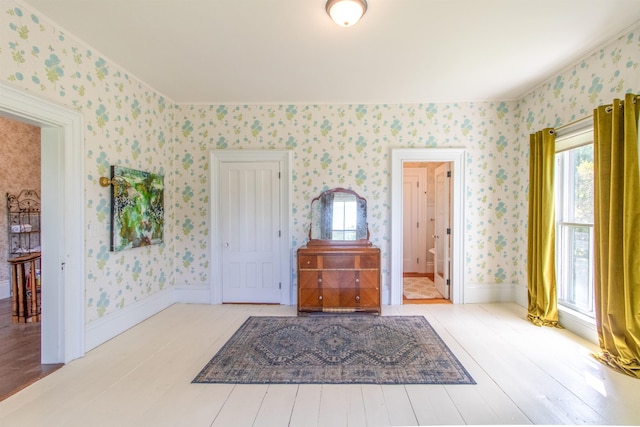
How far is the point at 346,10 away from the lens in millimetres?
1954

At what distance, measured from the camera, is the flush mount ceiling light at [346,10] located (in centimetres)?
193

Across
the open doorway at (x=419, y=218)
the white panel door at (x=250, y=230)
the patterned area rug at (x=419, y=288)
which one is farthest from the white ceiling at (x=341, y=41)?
the patterned area rug at (x=419, y=288)

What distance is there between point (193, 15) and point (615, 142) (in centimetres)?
353

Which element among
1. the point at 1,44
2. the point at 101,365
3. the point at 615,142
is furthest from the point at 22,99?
the point at 615,142

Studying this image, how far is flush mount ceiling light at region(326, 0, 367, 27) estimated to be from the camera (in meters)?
1.93

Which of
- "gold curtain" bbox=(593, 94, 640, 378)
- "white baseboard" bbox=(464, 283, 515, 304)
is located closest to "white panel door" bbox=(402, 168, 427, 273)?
"white baseboard" bbox=(464, 283, 515, 304)

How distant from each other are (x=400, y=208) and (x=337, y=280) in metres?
1.35

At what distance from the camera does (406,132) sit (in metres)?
3.96

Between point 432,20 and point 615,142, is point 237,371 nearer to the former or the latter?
point 432,20

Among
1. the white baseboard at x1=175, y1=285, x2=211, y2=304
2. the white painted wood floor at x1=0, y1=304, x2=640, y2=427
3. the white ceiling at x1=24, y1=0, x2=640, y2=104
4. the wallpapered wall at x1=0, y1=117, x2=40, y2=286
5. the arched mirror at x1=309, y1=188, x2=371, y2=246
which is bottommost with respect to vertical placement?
the white painted wood floor at x1=0, y1=304, x2=640, y2=427

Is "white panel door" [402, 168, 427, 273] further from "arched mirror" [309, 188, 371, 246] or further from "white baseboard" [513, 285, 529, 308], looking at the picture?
"arched mirror" [309, 188, 371, 246]

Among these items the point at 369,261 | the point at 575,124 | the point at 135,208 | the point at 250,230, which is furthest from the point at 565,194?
the point at 135,208

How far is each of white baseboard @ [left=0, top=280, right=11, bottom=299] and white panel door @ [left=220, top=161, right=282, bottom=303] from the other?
3.34 meters

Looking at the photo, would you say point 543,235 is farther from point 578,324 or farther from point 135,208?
point 135,208
